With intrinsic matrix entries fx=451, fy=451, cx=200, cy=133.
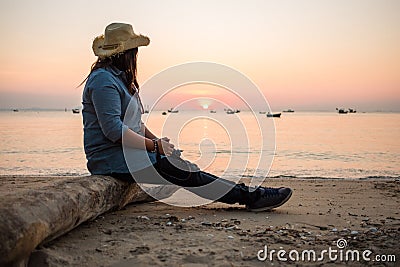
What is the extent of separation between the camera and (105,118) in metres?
4.50

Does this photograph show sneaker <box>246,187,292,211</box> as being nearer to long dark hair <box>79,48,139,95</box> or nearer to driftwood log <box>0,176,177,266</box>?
driftwood log <box>0,176,177,266</box>

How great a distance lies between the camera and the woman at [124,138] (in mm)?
4562

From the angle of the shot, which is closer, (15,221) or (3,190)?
(15,221)

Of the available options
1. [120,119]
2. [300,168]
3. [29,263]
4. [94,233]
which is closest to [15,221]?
[29,263]

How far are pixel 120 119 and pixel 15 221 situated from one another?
6.30ft

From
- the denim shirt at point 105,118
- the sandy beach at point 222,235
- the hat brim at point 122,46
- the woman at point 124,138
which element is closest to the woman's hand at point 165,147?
the woman at point 124,138

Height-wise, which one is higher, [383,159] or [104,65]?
[104,65]

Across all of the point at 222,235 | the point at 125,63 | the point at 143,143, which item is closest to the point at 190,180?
the point at 143,143

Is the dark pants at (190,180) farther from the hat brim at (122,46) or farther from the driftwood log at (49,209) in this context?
the hat brim at (122,46)

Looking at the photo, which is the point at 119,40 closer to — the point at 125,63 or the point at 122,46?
the point at 122,46

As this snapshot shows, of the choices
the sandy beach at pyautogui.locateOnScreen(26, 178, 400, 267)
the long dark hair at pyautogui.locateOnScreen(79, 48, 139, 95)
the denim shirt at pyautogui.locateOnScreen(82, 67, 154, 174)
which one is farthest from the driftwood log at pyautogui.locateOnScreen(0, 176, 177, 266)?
the long dark hair at pyautogui.locateOnScreen(79, 48, 139, 95)

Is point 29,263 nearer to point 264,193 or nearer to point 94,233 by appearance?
point 94,233

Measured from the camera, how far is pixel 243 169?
12.1m

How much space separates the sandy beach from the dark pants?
0.21m
